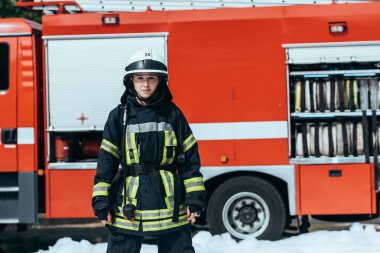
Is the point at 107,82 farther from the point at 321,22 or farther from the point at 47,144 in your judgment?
the point at 321,22

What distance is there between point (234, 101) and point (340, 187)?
1.48 metres

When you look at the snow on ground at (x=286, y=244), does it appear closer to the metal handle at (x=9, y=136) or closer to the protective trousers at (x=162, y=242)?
the metal handle at (x=9, y=136)

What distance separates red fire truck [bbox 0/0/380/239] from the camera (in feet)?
25.5

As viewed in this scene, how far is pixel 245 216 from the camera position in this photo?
26.0 feet

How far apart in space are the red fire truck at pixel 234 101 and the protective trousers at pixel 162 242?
128 inches

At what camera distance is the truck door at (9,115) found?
26.0 ft

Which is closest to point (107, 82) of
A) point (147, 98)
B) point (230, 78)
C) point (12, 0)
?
point (230, 78)

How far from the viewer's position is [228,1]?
319 inches

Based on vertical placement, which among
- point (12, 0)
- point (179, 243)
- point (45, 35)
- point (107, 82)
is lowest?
point (179, 243)

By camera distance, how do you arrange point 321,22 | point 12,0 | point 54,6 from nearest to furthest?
point 321,22, point 54,6, point 12,0

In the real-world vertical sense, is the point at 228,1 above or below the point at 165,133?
above

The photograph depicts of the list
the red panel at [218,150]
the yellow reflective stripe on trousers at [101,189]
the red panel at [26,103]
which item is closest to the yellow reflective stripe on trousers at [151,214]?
the yellow reflective stripe on trousers at [101,189]

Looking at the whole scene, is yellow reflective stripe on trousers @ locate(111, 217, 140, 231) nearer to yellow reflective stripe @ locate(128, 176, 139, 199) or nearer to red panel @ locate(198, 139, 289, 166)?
yellow reflective stripe @ locate(128, 176, 139, 199)

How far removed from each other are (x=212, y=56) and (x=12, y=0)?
8.47 m
